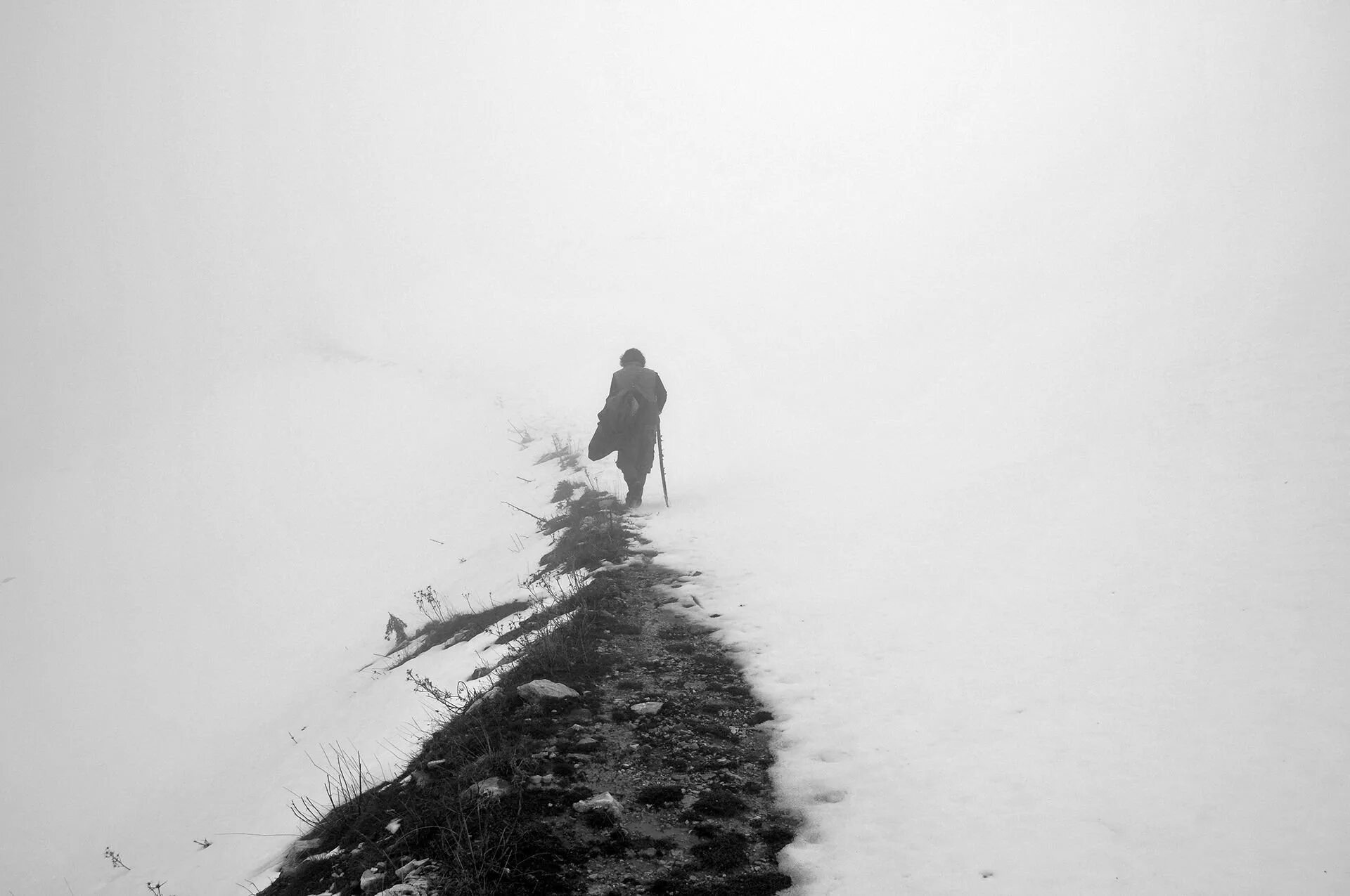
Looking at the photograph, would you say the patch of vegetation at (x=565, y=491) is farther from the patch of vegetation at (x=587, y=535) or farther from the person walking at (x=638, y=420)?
the person walking at (x=638, y=420)

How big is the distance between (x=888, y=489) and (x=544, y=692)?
23.2ft

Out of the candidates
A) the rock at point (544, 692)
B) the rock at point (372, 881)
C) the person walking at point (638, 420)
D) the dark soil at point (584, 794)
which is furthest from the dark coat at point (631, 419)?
the rock at point (372, 881)

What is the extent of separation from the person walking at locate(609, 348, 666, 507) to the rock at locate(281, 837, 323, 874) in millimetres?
7370

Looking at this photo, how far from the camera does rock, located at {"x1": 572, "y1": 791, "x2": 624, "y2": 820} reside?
3.74 m

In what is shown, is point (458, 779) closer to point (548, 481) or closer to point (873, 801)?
point (873, 801)

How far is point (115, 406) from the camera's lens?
52438mm

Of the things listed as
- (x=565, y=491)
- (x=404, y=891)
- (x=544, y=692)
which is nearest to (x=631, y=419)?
(x=565, y=491)

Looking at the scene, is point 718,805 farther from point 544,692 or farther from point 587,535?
point 587,535

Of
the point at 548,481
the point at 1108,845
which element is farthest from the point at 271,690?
the point at 1108,845

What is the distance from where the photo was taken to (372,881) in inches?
129

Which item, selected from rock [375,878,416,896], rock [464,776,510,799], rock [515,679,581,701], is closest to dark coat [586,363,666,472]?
rock [515,679,581,701]

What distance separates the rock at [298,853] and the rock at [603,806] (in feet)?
6.14

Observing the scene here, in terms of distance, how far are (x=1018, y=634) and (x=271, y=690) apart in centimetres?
1207

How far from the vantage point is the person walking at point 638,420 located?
11258 millimetres
